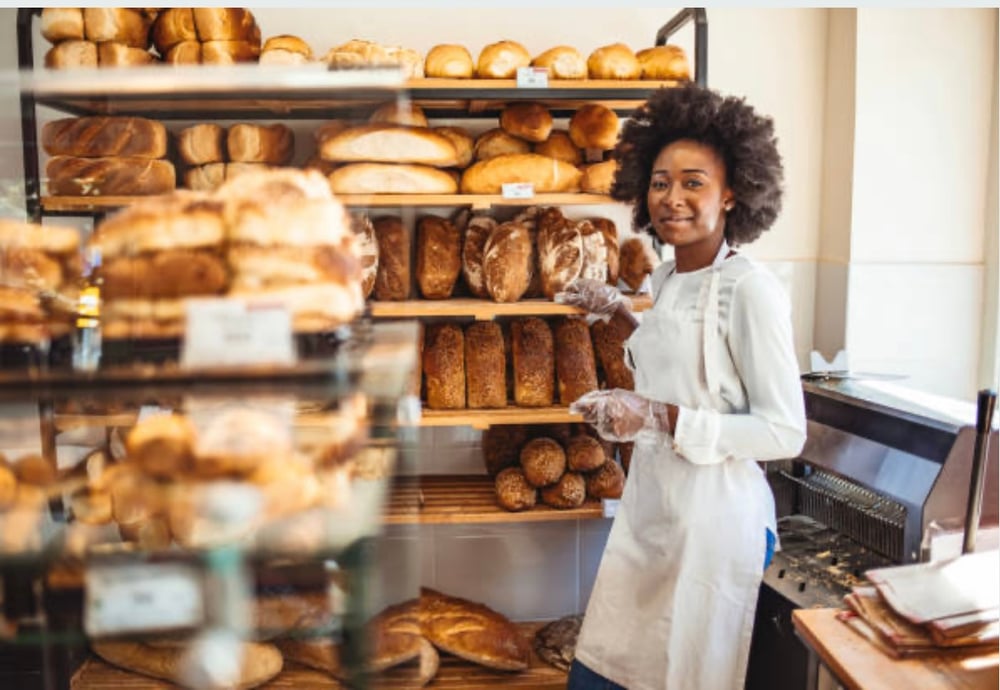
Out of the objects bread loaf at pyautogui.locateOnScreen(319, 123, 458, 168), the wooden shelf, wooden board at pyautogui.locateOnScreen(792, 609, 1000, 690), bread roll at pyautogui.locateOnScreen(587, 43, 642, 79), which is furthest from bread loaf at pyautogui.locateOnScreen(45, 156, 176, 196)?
bread roll at pyautogui.locateOnScreen(587, 43, 642, 79)

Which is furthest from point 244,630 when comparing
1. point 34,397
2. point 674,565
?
point 674,565

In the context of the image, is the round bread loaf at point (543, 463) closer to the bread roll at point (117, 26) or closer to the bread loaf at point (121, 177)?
the bread roll at point (117, 26)

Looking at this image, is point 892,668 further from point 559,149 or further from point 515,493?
point 559,149

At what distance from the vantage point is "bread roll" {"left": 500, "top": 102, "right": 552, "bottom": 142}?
8.42ft

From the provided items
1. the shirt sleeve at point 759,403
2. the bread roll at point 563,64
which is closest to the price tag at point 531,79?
the bread roll at point 563,64

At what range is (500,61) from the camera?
8.05 feet

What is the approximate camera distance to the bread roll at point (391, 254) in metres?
0.92

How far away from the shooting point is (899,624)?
136cm

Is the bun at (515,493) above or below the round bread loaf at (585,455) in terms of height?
below

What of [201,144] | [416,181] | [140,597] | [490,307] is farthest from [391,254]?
[490,307]

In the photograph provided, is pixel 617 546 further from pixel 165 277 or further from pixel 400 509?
pixel 165 277

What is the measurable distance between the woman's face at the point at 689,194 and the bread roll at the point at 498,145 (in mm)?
783

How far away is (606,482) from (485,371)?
497mm

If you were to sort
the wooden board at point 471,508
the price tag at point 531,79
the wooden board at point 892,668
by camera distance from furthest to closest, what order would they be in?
the wooden board at point 471,508
the price tag at point 531,79
the wooden board at point 892,668
